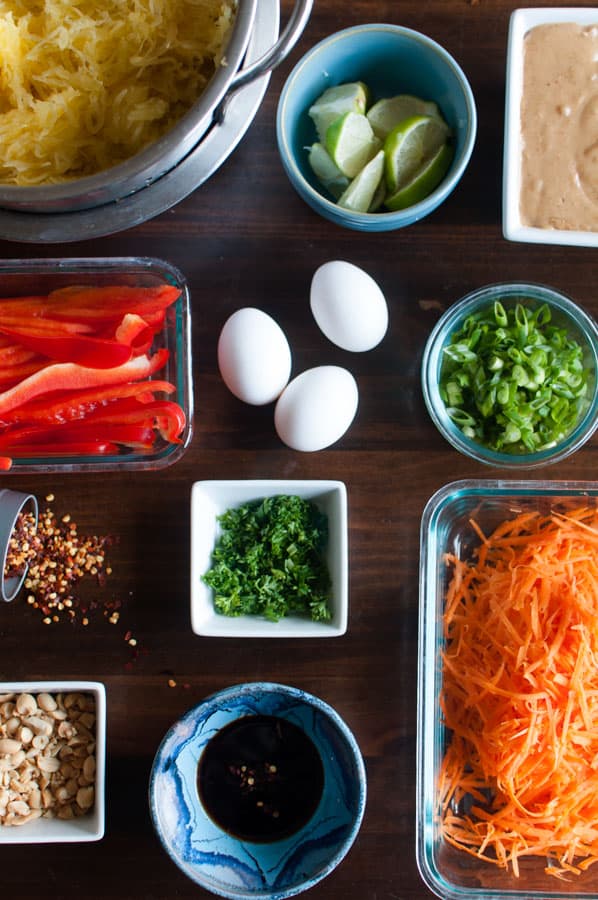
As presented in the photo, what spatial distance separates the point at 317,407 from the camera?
4.56 ft

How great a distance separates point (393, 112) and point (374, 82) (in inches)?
3.0

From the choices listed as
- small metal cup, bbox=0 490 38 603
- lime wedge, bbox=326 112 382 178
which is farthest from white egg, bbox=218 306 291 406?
small metal cup, bbox=0 490 38 603

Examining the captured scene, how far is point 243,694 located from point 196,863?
0.30 metres

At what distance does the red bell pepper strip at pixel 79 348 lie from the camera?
1394 mm

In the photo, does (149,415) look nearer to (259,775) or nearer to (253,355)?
(253,355)

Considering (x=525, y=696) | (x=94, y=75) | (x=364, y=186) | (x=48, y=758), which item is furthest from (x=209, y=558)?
(x=94, y=75)

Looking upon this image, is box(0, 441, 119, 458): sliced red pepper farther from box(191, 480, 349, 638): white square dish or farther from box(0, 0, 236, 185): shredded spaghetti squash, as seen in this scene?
box(0, 0, 236, 185): shredded spaghetti squash

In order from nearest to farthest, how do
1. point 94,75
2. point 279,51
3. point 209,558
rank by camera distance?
point 279,51 → point 94,75 → point 209,558

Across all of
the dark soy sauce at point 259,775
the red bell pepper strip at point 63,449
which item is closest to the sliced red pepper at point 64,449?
the red bell pepper strip at point 63,449

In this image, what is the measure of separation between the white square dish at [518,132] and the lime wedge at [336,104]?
0.24 meters

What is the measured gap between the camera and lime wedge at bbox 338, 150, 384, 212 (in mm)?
1363

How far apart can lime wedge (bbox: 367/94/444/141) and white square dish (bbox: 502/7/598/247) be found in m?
0.13

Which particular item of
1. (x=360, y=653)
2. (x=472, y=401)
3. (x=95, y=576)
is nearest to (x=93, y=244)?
(x=95, y=576)

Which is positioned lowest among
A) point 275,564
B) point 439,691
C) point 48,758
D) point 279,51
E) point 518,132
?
point 48,758
